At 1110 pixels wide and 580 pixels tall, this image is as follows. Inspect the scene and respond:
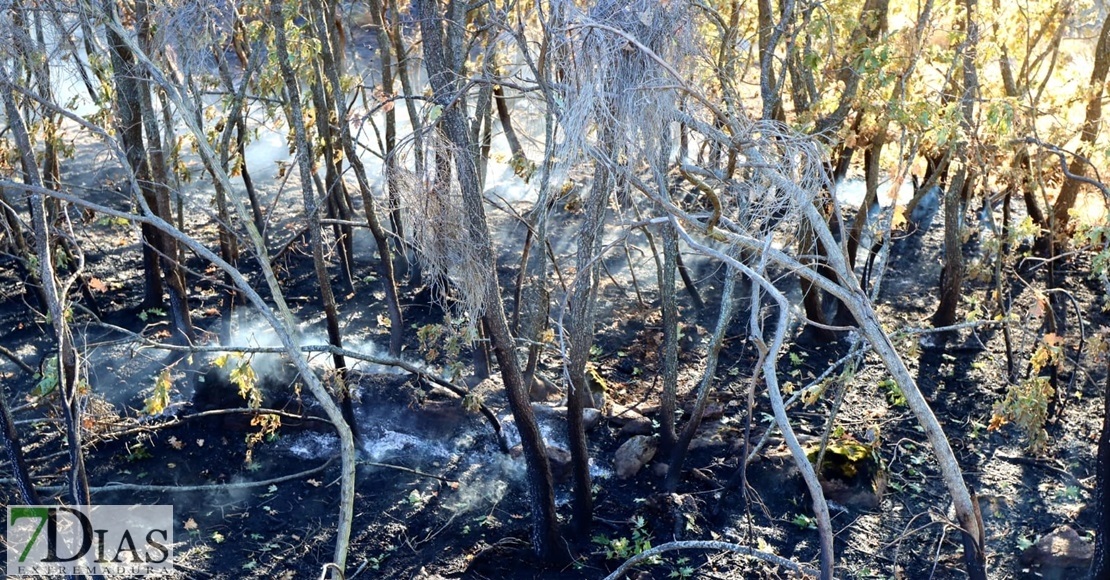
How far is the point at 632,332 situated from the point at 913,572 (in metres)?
4.86

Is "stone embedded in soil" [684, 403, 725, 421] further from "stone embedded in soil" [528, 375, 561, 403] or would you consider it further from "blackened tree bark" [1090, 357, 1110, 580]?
"blackened tree bark" [1090, 357, 1110, 580]

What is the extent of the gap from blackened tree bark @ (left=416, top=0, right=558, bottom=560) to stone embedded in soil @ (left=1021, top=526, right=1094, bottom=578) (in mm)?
4177

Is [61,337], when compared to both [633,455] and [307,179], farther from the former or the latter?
[633,455]

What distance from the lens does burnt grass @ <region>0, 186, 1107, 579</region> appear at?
8547 mm

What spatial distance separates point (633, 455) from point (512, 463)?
49.0 inches

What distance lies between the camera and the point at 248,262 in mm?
13258

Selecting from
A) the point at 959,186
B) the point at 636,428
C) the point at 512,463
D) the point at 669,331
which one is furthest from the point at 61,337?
the point at 959,186

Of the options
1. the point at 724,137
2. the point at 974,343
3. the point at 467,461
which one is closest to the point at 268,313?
the point at 724,137

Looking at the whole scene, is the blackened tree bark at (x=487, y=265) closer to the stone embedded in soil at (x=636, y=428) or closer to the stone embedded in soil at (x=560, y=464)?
the stone embedded in soil at (x=560, y=464)

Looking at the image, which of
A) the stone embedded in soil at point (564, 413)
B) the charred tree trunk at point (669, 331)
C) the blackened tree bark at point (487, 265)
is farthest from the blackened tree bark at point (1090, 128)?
the blackened tree bark at point (487, 265)

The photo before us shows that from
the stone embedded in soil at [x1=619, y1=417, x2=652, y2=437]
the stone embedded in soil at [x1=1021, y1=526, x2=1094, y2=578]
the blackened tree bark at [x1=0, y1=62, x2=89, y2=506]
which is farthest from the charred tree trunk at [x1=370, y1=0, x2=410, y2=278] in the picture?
the stone embedded in soil at [x1=1021, y1=526, x2=1094, y2=578]

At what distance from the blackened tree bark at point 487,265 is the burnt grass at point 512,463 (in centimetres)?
52

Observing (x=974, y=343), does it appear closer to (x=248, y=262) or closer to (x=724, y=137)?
(x=724, y=137)

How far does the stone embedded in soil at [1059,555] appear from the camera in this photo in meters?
8.32
